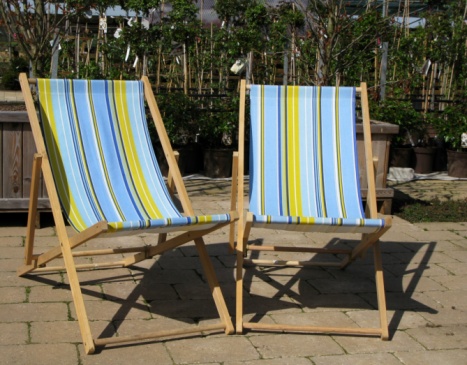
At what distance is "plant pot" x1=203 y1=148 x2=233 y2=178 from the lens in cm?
681

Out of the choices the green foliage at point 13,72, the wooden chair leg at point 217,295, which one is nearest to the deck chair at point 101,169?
the wooden chair leg at point 217,295

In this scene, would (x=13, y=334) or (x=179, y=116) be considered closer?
(x=13, y=334)

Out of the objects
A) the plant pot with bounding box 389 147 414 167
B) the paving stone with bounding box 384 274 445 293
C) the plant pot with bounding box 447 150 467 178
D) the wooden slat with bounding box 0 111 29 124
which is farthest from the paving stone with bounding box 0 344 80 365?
the plant pot with bounding box 447 150 467 178

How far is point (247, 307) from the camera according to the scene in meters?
3.68

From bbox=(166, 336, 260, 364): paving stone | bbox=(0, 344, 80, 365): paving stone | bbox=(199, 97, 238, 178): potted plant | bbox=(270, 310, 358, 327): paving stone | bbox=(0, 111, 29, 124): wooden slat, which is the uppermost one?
bbox=(0, 111, 29, 124): wooden slat

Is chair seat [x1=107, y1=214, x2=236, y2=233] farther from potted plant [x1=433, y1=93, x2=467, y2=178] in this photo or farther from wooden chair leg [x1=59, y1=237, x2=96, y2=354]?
potted plant [x1=433, y1=93, x2=467, y2=178]

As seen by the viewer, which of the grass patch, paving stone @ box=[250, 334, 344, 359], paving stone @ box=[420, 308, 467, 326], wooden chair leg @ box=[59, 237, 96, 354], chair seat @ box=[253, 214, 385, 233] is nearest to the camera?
wooden chair leg @ box=[59, 237, 96, 354]

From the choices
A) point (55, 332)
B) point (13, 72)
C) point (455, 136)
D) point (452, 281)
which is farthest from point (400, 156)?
point (13, 72)

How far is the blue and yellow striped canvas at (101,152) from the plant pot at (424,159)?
421cm

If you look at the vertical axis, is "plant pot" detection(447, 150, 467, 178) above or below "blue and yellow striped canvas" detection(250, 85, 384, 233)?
below

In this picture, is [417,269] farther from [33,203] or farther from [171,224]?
[33,203]

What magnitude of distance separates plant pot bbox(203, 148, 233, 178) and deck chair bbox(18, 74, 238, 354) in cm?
280

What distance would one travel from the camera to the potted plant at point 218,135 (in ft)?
22.4

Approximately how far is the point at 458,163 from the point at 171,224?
191 inches
